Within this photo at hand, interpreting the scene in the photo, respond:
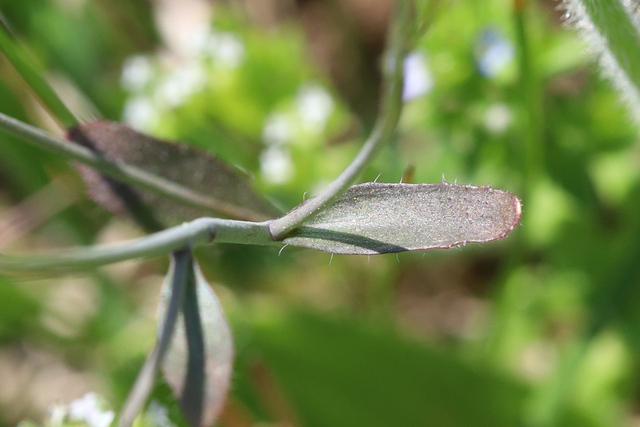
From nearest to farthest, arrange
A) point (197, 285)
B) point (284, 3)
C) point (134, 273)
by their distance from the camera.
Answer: point (197, 285), point (134, 273), point (284, 3)

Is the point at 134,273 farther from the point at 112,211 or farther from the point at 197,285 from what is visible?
the point at 197,285

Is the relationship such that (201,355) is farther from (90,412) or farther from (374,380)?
(374,380)

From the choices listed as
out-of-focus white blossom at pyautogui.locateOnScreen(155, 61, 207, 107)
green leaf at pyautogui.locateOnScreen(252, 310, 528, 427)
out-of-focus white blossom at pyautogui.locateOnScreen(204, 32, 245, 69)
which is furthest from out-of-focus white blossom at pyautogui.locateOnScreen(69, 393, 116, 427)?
out-of-focus white blossom at pyautogui.locateOnScreen(204, 32, 245, 69)

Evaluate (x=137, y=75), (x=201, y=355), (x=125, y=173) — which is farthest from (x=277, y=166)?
(x=201, y=355)

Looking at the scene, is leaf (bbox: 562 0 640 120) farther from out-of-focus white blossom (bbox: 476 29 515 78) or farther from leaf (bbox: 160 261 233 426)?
leaf (bbox: 160 261 233 426)

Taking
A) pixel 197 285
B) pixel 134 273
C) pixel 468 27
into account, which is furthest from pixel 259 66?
pixel 197 285
